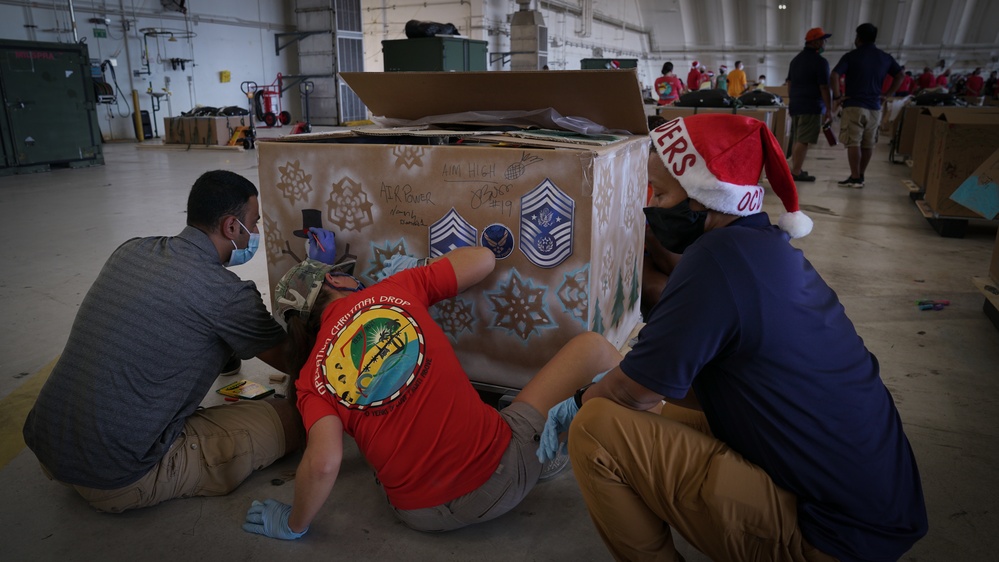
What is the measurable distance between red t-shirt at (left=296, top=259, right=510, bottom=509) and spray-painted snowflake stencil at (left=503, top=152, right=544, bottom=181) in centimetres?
57

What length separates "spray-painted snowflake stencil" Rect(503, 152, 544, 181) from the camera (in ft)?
6.28

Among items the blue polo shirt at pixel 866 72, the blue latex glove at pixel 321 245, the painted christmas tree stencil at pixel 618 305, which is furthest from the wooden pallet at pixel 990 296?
the blue polo shirt at pixel 866 72

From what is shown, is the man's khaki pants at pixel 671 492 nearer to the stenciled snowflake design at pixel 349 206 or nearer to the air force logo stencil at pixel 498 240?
the air force logo stencil at pixel 498 240

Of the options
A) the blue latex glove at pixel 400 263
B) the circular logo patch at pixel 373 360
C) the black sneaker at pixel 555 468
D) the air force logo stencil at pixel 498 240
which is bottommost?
the black sneaker at pixel 555 468

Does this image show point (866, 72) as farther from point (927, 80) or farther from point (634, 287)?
point (927, 80)

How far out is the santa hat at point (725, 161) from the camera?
137cm

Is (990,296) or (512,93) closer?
(512,93)

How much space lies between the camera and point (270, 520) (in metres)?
1.67

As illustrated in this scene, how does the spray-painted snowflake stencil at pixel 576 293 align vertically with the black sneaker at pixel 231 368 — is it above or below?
above

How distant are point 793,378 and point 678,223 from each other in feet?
1.42

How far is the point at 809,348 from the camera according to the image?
117 centimetres

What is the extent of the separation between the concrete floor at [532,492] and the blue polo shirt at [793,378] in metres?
0.51

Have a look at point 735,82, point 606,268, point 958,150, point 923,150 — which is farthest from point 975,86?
point 606,268

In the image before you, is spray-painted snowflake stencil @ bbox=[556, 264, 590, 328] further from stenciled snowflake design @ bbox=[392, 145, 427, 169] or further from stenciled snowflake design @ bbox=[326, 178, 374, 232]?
stenciled snowflake design @ bbox=[326, 178, 374, 232]
